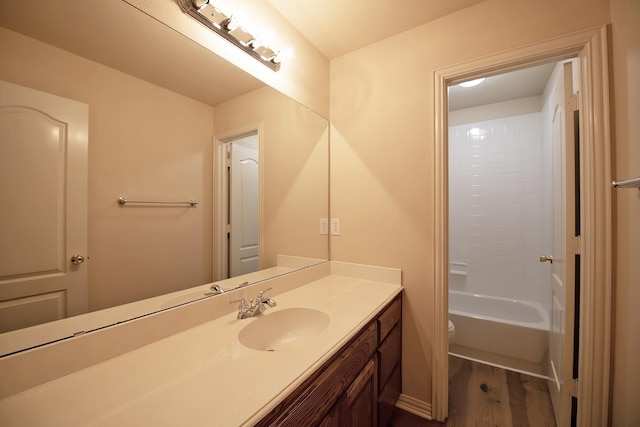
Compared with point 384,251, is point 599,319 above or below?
below

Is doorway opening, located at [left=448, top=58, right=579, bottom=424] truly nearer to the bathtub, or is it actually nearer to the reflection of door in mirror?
the bathtub

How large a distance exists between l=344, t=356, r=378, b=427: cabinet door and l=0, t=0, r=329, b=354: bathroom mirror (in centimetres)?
67

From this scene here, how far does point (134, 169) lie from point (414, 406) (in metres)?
1.92

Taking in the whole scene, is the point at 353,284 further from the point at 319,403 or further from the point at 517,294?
the point at 517,294

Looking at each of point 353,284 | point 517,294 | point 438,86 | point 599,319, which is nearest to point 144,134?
point 353,284

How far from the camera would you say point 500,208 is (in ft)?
8.63

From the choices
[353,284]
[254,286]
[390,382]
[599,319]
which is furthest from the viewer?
[353,284]

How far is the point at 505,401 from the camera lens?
1.64m

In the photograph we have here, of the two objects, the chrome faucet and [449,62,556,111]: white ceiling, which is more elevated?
[449,62,556,111]: white ceiling

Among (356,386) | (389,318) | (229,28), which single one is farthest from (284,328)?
(229,28)

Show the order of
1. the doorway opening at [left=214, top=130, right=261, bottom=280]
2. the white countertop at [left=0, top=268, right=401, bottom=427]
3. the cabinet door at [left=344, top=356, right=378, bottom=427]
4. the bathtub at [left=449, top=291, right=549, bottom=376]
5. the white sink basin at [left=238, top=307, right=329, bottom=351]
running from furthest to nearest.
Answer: the bathtub at [left=449, top=291, right=549, bottom=376] → the doorway opening at [left=214, top=130, right=261, bottom=280] → the white sink basin at [left=238, top=307, right=329, bottom=351] → the cabinet door at [left=344, top=356, right=378, bottom=427] → the white countertop at [left=0, top=268, right=401, bottom=427]

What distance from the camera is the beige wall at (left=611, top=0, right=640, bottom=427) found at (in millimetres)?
884

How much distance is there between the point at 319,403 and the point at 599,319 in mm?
1267

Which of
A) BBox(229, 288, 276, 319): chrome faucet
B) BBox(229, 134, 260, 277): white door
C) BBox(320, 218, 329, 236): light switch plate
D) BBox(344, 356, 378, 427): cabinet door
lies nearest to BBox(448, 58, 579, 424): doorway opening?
BBox(344, 356, 378, 427): cabinet door
